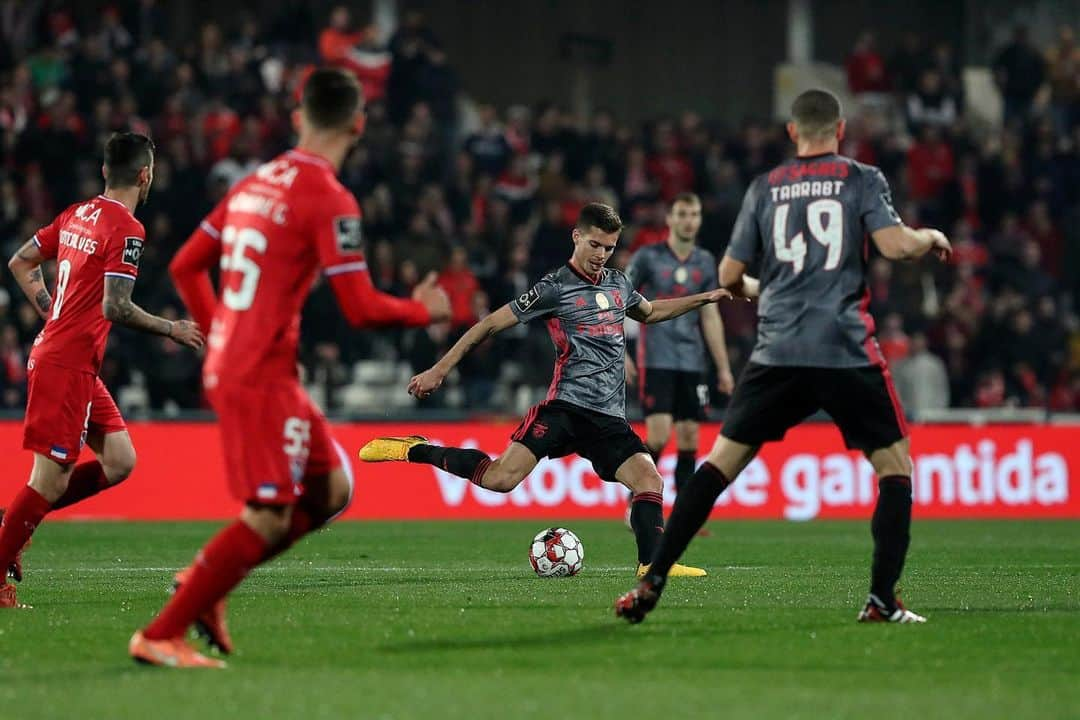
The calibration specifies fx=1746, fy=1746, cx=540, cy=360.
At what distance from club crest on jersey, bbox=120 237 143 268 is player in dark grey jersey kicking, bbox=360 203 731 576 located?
243 centimetres

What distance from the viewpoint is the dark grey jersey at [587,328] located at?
10500 mm

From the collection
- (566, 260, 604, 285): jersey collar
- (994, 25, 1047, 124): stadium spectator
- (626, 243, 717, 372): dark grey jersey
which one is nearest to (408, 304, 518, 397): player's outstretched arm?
(566, 260, 604, 285): jersey collar

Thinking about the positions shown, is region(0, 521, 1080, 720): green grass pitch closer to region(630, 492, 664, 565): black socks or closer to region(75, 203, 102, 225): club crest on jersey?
region(630, 492, 664, 565): black socks

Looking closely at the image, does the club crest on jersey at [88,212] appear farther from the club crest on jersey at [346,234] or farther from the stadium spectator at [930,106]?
the stadium spectator at [930,106]

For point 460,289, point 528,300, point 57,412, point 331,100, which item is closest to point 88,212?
point 57,412

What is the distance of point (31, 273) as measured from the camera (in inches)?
382

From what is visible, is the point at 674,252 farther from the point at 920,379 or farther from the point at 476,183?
the point at 476,183

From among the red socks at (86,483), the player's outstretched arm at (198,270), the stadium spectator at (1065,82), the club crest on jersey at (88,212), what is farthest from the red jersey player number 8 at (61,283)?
the stadium spectator at (1065,82)

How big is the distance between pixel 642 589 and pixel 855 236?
186cm

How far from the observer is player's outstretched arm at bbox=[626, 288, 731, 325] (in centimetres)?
973

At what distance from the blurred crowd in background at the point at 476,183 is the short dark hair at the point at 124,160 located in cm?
1086

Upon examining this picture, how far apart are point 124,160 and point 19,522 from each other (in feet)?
6.37

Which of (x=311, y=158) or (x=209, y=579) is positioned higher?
(x=311, y=158)

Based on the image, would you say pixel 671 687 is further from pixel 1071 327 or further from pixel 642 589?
pixel 1071 327
